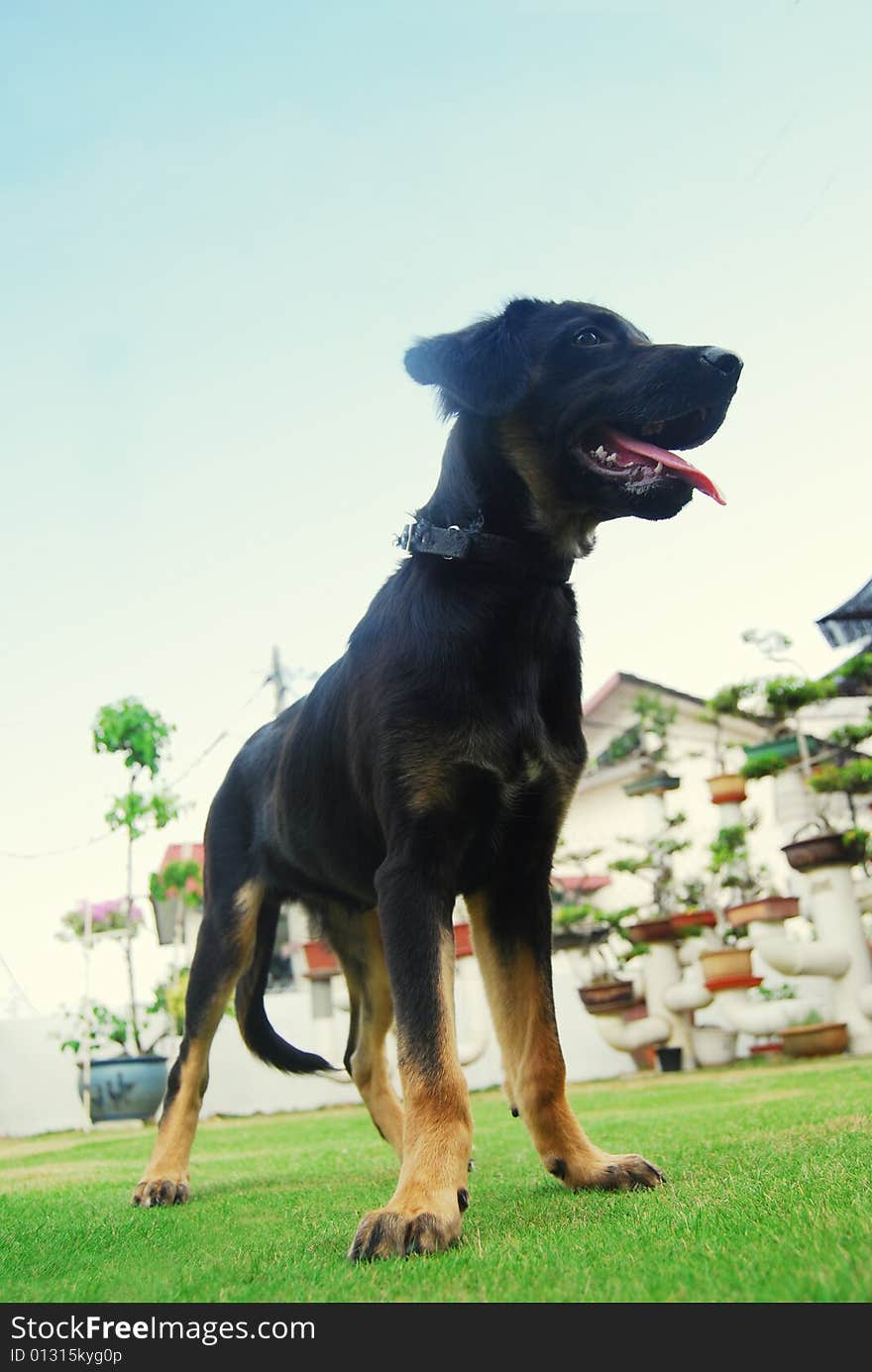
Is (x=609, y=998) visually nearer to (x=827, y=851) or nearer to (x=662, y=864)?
(x=662, y=864)

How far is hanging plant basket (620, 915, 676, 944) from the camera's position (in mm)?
11828

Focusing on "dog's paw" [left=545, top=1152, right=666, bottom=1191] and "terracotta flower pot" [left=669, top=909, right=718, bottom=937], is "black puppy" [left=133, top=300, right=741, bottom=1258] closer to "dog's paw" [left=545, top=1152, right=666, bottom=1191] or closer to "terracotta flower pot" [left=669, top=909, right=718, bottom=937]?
"dog's paw" [left=545, top=1152, right=666, bottom=1191]

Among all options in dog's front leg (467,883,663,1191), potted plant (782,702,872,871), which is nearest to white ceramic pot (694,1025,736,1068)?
potted plant (782,702,872,871)

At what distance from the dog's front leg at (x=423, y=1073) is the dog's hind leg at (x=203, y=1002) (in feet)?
4.92

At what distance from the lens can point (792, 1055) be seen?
33.1ft

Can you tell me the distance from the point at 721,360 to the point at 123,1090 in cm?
1017

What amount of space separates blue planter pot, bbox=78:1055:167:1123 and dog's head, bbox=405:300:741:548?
9.67 meters

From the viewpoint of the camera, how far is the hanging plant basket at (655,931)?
38.8 ft

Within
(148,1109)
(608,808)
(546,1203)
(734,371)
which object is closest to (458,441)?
(734,371)

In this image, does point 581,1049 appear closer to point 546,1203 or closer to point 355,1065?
point 355,1065

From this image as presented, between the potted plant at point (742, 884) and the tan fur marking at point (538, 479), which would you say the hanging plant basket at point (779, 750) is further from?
the tan fur marking at point (538, 479)

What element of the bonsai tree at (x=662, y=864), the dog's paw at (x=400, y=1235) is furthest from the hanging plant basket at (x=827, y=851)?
the dog's paw at (x=400, y=1235)

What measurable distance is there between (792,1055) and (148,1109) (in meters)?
6.08

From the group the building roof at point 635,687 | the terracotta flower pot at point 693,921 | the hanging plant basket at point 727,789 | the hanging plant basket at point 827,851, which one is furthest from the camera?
the building roof at point 635,687
